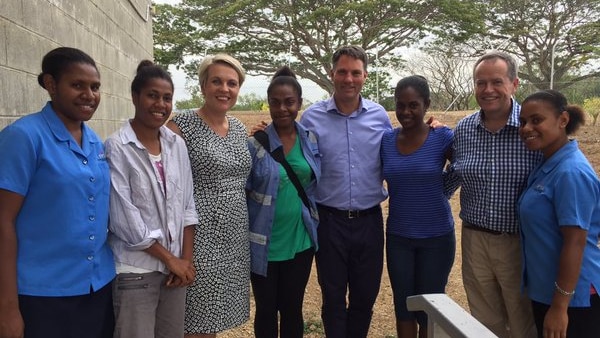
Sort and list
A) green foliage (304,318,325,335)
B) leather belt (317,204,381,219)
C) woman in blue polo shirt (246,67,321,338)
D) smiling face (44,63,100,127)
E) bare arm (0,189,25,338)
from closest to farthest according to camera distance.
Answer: bare arm (0,189,25,338)
smiling face (44,63,100,127)
woman in blue polo shirt (246,67,321,338)
leather belt (317,204,381,219)
green foliage (304,318,325,335)

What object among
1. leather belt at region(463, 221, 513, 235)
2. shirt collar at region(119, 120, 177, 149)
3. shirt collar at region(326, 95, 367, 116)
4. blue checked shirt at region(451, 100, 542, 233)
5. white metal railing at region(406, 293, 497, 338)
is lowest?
white metal railing at region(406, 293, 497, 338)

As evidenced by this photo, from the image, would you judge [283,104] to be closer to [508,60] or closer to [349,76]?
[349,76]

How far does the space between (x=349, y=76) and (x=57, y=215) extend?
6.23 ft

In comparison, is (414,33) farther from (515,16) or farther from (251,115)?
(251,115)

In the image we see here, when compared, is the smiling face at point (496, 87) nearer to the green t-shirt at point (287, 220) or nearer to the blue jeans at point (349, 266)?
the blue jeans at point (349, 266)

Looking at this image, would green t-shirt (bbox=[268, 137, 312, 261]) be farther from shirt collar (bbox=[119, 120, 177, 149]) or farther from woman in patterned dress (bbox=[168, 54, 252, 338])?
shirt collar (bbox=[119, 120, 177, 149])

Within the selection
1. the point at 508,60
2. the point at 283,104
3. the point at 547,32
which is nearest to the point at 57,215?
the point at 283,104

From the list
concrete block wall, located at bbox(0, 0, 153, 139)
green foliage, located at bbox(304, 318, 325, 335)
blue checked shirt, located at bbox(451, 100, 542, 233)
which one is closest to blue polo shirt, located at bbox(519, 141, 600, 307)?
blue checked shirt, located at bbox(451, 100, 542, 233)

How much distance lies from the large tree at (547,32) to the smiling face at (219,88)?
20.1 metres

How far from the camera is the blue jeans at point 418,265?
9.76 ft

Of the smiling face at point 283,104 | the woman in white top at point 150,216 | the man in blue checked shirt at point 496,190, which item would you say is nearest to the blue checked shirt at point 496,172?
the man in blue checked shirt at point 496,190

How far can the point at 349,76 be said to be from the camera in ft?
10.2

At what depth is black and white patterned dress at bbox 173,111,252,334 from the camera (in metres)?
2.58

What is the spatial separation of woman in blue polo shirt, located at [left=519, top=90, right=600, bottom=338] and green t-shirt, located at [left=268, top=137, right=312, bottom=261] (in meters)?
1.20
